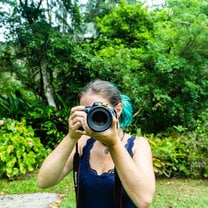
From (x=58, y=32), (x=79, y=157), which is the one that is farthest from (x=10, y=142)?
(x=79, y=157)

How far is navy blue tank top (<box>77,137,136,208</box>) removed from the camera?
1195mm

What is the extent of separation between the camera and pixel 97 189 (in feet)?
3.96

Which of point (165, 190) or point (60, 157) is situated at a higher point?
point (60, 157)

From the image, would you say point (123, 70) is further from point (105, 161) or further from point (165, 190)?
point (105, 161)

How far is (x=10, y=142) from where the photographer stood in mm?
5379

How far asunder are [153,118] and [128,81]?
1150 millimetres

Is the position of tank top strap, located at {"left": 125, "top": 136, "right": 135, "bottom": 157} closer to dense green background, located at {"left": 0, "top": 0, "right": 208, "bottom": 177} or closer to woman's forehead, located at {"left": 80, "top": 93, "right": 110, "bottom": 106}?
woman's forehead, located at {"left": 80, "top": 93, "right": 110, "bottom": 106}

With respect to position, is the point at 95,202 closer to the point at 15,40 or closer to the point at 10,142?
the point at 10,142

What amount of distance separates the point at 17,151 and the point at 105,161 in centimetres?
427

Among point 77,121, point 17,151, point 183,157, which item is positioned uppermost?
point 77,121

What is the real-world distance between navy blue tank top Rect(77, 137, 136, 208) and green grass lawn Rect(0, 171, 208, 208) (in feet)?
9.08

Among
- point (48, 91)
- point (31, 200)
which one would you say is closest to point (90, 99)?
point (31, 200)

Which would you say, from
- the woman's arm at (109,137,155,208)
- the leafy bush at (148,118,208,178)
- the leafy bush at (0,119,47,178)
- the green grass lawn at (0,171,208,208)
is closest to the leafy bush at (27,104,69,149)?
the leafy bush at (0,119,47,178)

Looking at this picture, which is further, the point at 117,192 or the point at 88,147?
the point at 88,147
